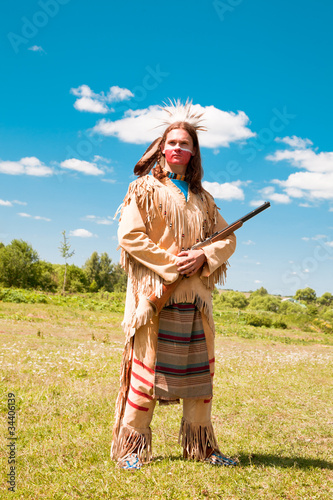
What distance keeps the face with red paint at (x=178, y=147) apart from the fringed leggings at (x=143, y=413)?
136cm

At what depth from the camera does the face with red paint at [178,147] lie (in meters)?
3.40

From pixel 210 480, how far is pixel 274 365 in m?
6.42

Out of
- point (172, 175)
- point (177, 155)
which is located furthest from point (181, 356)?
point (177, 155)

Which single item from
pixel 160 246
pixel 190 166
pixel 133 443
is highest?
pixel 190 166

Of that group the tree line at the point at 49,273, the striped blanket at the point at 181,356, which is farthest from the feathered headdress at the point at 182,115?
the tree line at the point at 49,273

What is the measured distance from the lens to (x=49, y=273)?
44.9 m

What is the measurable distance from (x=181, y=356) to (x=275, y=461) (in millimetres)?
1388

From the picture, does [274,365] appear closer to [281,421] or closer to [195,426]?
[281,421]

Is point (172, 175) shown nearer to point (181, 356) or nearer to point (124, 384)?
point (181, 356)

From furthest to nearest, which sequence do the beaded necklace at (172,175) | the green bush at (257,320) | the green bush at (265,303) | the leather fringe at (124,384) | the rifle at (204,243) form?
the green bush at (265,303), the green bush at (257,320), the beaded necklace at (172,175), the leather fringe at (124,384), the rifle at (204,243)

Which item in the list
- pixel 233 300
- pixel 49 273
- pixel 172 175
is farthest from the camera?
pixel 49 273

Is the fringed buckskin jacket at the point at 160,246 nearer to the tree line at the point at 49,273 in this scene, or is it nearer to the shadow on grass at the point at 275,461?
the shadow on grass at the point at 275,461

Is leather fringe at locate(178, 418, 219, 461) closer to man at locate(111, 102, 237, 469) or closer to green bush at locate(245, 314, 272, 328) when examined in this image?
man at locate(111, 102, 237, 469)

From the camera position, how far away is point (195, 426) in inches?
130
